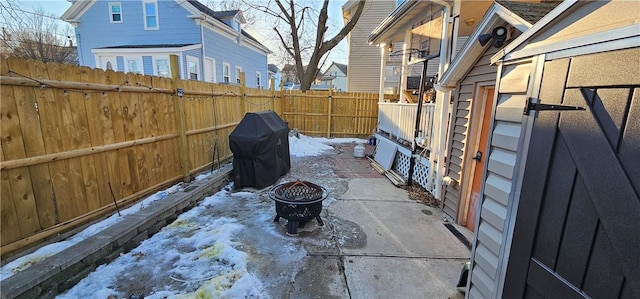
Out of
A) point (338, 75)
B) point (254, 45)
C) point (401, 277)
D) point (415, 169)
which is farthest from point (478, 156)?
point (338, 75)

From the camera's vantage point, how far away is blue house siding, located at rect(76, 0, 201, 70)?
1223cm

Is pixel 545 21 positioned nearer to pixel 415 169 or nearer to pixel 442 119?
pixel 442 119

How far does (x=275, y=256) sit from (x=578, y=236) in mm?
2685

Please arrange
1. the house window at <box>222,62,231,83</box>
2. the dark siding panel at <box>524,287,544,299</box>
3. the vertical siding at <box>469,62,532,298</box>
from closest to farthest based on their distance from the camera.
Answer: the dark siding panel at <box>524,287,544,299</box> < the vertical siding at <box>469,62,532,298</box> < the house window at <box>222,62,231,83</box>

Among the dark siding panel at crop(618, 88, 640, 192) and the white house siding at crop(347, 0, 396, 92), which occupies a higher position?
the white house siding at crop(347, 0, 396, 92)

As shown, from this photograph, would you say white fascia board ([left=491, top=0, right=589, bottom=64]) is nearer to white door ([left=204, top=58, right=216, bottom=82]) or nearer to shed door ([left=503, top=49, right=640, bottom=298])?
shed door ([left=503, top=49, right=640, bottom=298])

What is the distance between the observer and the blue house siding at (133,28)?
40.1ft

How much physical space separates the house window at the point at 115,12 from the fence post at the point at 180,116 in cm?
1112

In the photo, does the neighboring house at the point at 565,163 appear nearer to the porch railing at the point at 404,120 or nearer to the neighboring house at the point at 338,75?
the porch railing at the point at 404,120

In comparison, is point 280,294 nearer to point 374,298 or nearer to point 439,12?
point 374,298

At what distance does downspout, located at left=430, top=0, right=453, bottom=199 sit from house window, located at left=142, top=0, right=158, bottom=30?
497 inches

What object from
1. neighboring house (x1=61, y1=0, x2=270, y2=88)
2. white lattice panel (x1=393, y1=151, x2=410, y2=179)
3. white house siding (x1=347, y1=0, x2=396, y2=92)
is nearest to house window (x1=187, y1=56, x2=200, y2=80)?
neighboring house (x1=61, y1=0, x2=270, y2=88)

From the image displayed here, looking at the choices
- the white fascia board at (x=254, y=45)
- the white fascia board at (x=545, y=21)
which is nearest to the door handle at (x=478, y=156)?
the white fascia board at (x=545, y=21)

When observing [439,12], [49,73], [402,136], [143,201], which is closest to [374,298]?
[143,201]
